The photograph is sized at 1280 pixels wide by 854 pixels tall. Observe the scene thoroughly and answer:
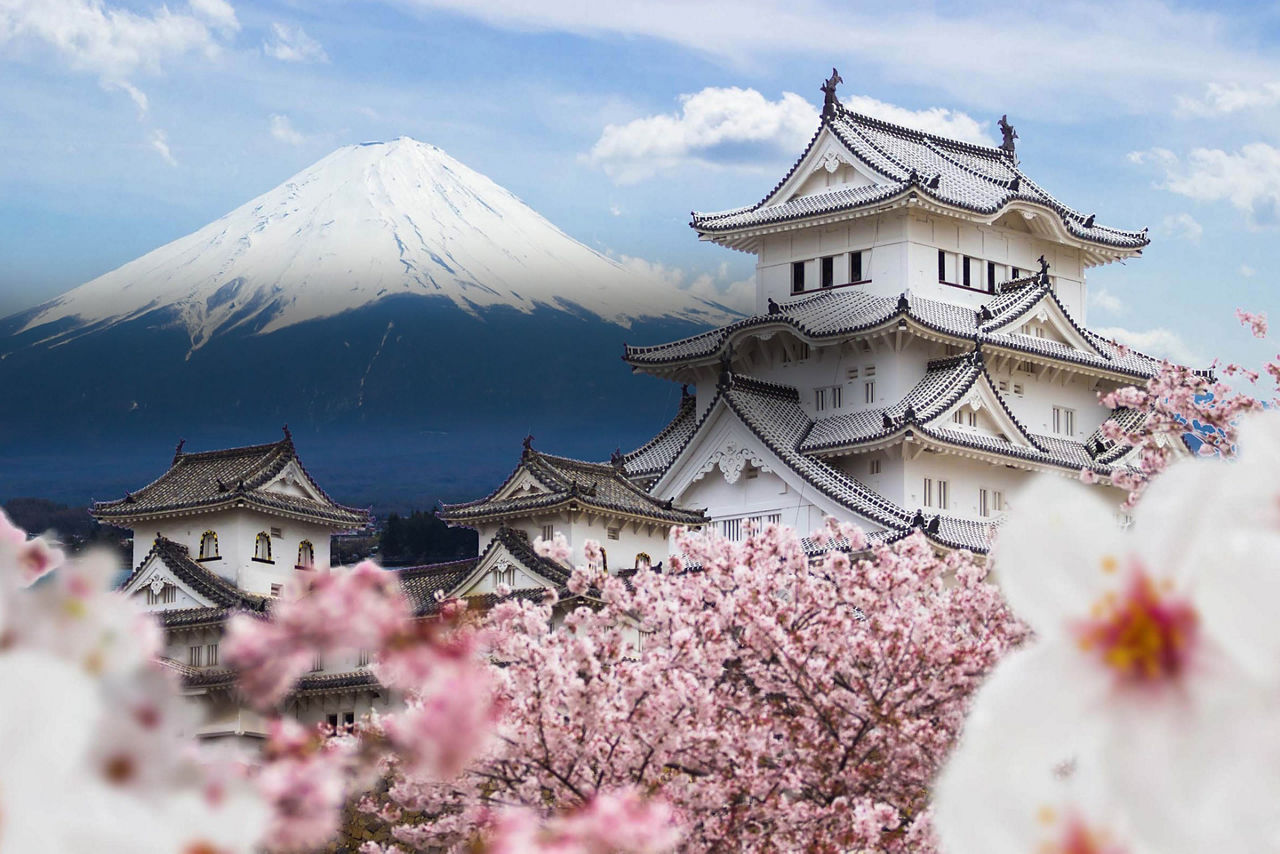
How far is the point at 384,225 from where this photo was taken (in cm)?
15700

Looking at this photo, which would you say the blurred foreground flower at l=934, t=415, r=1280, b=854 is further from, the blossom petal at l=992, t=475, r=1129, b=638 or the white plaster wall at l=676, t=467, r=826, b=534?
the white plaster wall at l=676, t=467, r=826, b=534

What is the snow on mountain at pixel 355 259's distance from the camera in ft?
504

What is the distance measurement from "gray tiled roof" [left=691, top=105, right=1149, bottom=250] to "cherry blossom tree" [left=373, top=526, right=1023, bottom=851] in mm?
23525

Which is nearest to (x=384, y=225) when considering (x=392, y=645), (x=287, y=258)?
(x=287, y=258)

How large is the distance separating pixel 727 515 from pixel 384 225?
12557 cm

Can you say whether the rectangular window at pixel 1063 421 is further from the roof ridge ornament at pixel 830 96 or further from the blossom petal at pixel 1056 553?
the blossom petal at pixel 1056 553

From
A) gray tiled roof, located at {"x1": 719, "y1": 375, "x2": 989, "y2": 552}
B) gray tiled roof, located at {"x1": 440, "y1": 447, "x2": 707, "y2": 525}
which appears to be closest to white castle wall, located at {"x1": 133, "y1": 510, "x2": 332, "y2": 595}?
gray tiled roof, located at {"x1": 440, "y1": 447, "x2": 707, "y2": 525}

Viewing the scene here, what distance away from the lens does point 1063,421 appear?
1560 inches

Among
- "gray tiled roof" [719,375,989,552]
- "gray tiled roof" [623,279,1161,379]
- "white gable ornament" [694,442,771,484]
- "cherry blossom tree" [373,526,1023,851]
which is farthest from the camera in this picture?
"gray tiled roof" [623,279,1161,379]

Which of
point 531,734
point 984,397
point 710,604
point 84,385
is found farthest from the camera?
point 84,385

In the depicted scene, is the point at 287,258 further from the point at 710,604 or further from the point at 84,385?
the point at 710,604

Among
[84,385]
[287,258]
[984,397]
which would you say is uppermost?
[287,258]

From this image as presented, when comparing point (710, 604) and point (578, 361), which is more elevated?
point (578, 361)

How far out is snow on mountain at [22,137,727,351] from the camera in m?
154
